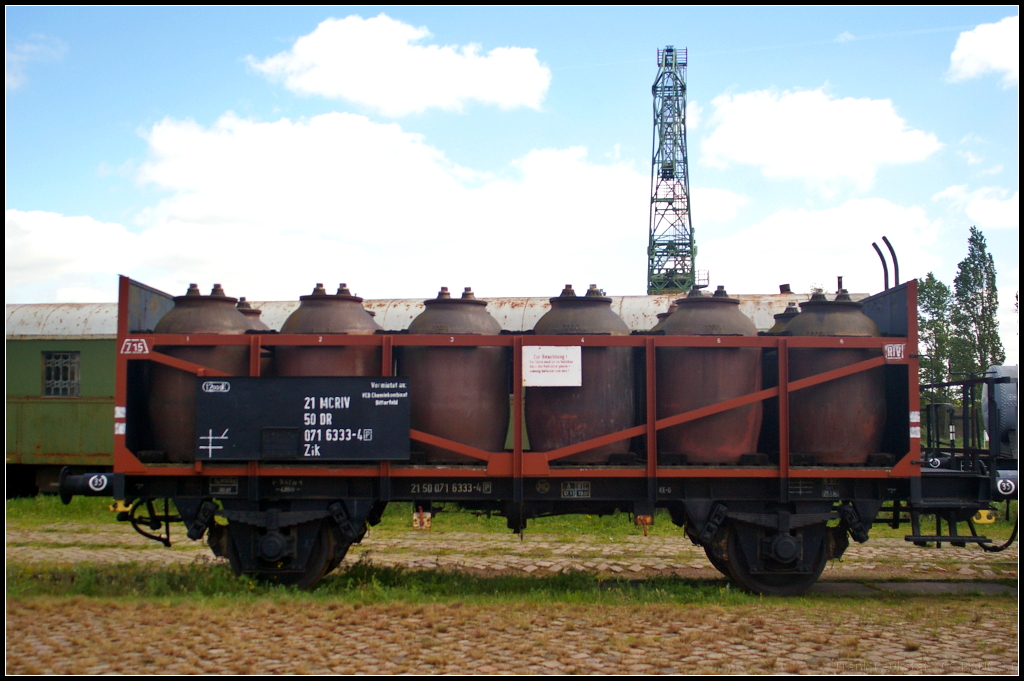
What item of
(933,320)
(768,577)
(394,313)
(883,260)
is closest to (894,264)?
(883,260)

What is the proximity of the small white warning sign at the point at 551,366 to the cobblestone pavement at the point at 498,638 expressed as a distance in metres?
2.21

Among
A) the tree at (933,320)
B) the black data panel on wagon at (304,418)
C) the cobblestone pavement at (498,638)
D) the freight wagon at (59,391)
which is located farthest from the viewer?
the tree at (933,320)

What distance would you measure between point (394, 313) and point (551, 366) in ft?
20.4

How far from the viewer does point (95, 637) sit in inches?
240

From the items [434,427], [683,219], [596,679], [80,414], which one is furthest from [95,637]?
[683,219]

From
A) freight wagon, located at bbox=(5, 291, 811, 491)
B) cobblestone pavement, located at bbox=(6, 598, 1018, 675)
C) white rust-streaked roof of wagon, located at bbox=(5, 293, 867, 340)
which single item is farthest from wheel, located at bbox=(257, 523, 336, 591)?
freight wagon, located at bbox=(5, 291, 811, 491)

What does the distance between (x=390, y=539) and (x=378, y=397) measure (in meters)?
5.20

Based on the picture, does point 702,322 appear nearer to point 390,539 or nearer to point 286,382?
point 286,382

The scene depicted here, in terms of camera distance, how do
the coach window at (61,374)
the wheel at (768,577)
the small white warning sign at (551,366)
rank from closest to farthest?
the small white warning sign at (551,366) < the wheel at (768,577) < the coach window at (61,374)

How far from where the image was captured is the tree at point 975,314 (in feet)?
94.1

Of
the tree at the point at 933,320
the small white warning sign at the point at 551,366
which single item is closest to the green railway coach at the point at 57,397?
the small white warning sign at the point at 551,366

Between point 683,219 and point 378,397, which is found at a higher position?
point 683,219

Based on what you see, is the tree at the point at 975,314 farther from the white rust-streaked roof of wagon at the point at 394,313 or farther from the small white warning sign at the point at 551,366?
the small white warning sign at the point at 551,366

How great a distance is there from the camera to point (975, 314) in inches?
1177
